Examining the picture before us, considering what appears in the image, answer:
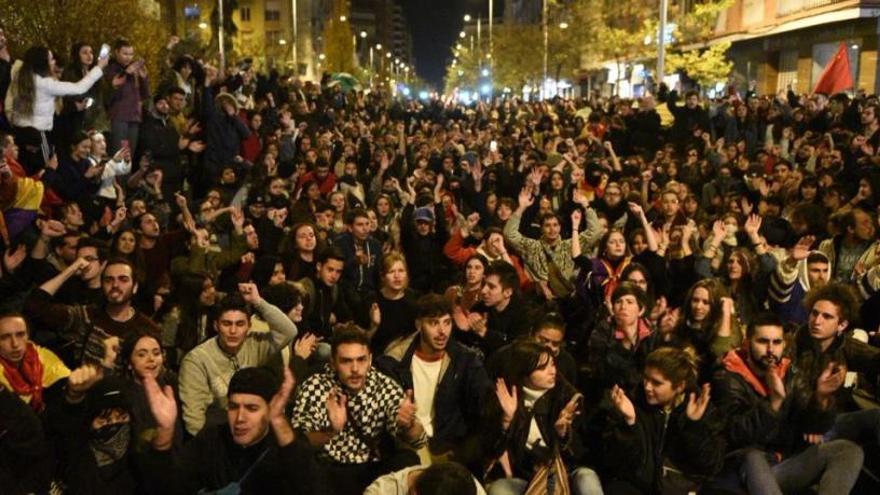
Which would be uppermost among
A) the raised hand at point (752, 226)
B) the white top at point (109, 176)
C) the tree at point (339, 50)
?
the tree at point (339, 50)

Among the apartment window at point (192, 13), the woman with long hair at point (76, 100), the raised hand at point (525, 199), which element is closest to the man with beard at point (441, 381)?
the raised hand at point (525, 199)

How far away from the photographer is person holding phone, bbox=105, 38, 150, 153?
12.2 meters

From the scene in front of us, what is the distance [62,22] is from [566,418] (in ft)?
37.9

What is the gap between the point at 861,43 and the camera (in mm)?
26969

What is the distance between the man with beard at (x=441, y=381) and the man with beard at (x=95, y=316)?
1865mm

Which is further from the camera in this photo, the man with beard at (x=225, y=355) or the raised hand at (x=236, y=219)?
the raised hand at (x=236, y=219)

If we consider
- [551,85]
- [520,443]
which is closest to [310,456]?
[520,443]

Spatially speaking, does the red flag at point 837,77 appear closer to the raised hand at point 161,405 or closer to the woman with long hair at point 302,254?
the woman with long hair at point 302,254

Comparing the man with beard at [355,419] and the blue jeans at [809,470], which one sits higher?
the man with beard at [355,419]

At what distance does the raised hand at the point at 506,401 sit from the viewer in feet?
17.0

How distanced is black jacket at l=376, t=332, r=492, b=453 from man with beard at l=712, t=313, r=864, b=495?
5.00 feet

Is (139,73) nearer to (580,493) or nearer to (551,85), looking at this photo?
(580,493)

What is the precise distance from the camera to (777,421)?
546 cm

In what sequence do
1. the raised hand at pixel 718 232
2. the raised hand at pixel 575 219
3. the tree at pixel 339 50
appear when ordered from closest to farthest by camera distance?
the raised hand at pixel 718 232
the raised hand at pixel 575 219
the tree at pixel 339 50
